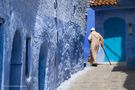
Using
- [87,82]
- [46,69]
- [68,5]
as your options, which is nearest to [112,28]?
[68,5]

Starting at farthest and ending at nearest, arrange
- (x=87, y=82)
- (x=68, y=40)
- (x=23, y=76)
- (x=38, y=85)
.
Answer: (x=68, y=40), (x=87, y=82), (x=38, y=85), (x=23, y=76)

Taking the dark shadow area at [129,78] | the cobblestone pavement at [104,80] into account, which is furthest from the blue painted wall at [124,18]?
Result: the cobblestone pavement at [104,80]

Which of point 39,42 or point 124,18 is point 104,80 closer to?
point 39,42

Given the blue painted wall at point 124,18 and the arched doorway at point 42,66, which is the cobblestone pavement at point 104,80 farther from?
the blue painted wall at point 124,18

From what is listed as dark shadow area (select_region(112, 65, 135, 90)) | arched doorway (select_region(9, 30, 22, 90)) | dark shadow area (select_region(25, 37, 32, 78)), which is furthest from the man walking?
arched doorway (select_region(9, 30, 22, 90))

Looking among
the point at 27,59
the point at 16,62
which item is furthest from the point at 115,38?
the point at 16,62

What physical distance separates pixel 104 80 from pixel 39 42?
3.38 m

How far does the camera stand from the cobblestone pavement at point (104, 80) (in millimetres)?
13281

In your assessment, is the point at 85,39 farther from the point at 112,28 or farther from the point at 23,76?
the point at 23,76

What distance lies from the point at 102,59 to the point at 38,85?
7.46 meters

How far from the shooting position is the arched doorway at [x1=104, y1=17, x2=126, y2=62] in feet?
62.3

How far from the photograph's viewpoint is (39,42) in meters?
11.8

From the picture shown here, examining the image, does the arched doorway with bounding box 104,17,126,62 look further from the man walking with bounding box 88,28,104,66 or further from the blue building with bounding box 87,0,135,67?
the man walking with bounding box 88,28,104,66

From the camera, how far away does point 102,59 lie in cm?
1938
